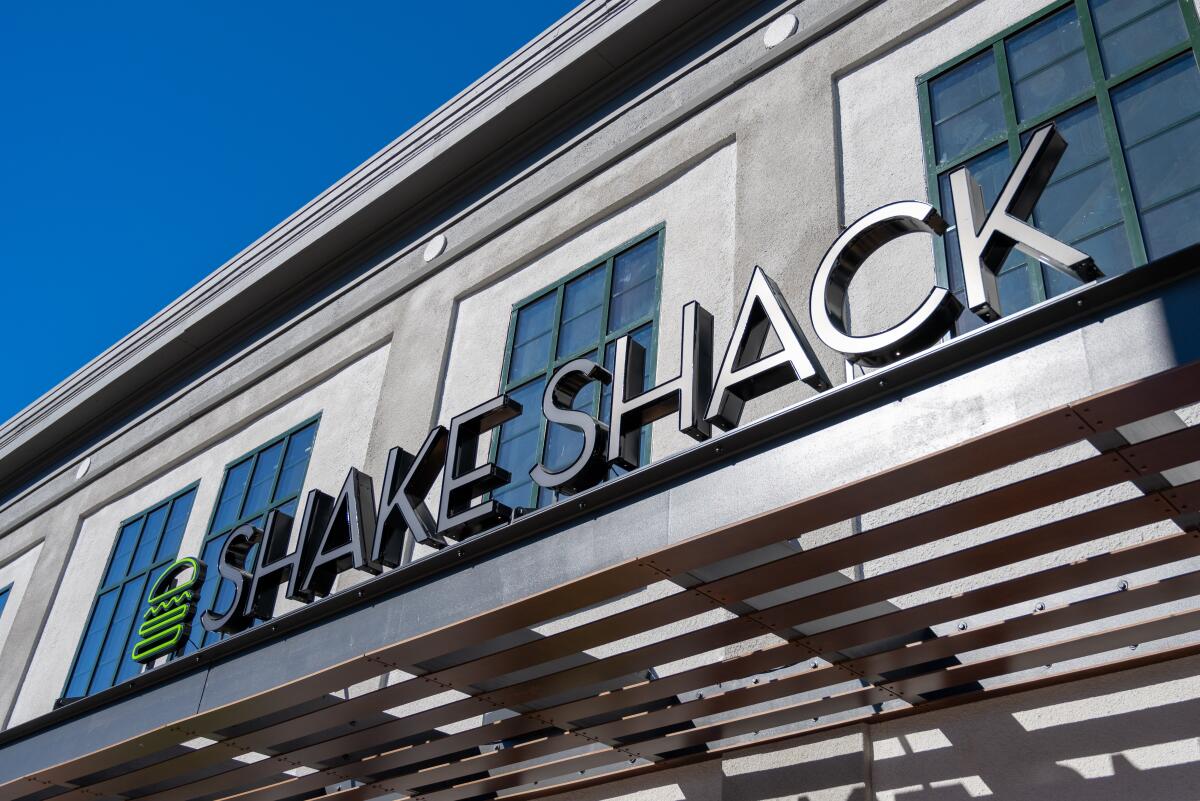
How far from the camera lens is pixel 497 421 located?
8938 millimetres

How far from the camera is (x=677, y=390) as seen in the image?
762 cm

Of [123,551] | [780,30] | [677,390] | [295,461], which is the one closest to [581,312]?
[780,30]

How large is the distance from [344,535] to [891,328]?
15.1ft

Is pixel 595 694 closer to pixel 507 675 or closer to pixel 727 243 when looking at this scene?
pixel 507 675

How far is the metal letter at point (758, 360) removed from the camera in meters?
7.05

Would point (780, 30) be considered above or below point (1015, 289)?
above

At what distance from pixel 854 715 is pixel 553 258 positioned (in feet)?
22.4

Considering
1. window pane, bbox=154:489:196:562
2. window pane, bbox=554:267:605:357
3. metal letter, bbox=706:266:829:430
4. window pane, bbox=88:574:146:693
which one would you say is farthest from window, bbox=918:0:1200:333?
window pane, bbox=88:574:146:693

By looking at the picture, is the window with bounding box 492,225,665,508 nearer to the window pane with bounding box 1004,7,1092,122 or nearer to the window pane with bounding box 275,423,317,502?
the window pane with bounding box 275,423,317,502

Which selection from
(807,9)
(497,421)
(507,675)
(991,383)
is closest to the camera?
(991,383)

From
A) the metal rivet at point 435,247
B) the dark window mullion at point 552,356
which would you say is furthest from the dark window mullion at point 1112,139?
the metal rivet at point 435,247

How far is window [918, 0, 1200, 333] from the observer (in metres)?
8.54

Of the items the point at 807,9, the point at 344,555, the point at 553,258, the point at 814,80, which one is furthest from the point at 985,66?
the point at 344,555

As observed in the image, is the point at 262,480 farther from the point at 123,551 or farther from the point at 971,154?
the point at 971,154
